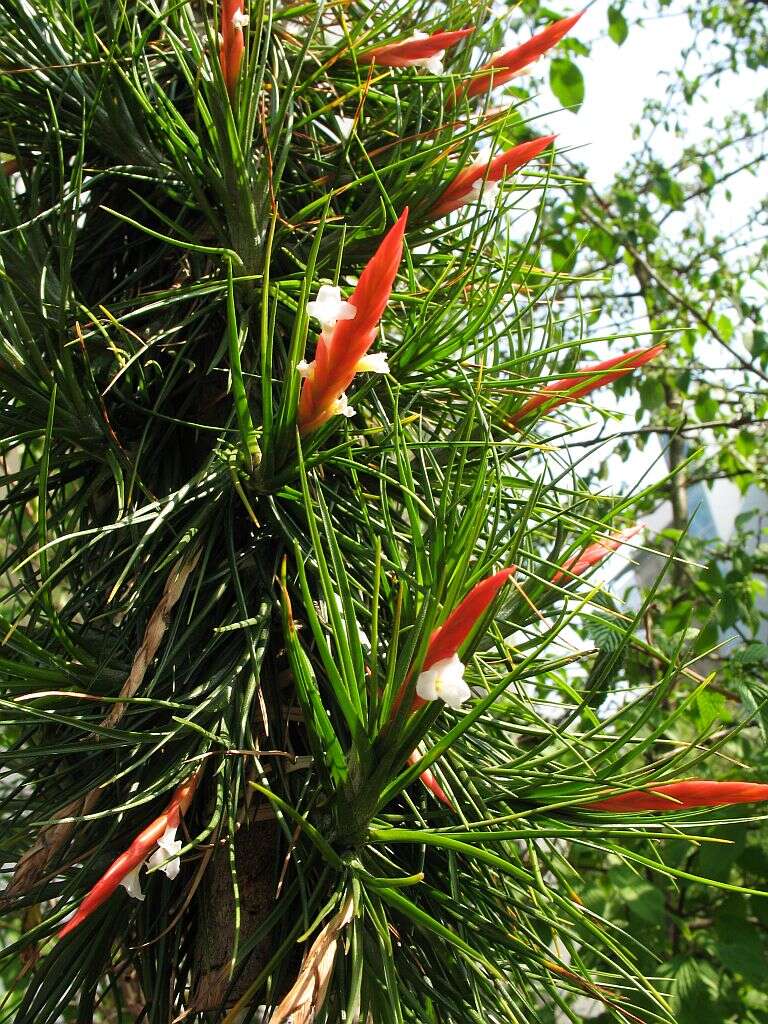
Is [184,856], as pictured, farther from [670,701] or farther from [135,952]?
[670,701]

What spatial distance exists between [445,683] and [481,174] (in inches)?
13.7

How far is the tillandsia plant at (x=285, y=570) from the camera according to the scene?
0.43m

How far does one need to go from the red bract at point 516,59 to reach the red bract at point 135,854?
0.47 meters

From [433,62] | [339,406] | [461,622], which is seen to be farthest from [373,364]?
[433,62]

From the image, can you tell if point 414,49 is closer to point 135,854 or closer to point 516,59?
point 516,59

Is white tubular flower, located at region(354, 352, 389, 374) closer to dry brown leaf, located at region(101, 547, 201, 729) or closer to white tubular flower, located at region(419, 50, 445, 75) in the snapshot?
dry brown leaf, located at region(101, 547, 201, 729)

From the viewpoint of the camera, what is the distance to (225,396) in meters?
0.62

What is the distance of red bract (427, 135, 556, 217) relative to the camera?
0.58 m

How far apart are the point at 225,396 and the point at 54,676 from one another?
22 centimetres

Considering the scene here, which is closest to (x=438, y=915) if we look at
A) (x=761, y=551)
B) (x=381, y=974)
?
(x=381, y=974)

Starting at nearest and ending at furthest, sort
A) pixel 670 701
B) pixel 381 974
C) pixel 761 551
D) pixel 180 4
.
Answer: pixel 381 974 < pixel 180 4 < pixel 670 701 < pixel 761 551

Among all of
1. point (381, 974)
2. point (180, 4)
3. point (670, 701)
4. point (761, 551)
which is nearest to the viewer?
point (381, 974)

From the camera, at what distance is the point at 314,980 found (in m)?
0.39

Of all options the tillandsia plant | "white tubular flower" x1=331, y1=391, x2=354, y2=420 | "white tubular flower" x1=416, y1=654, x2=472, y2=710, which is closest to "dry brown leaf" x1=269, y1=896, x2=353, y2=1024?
the tillandsia plant
